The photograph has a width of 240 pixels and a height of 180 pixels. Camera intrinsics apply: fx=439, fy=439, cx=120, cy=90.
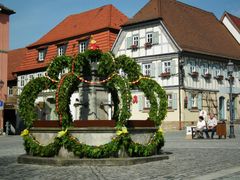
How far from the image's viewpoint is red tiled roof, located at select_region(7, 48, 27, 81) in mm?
49934

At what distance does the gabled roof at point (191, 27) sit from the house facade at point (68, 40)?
159 inches

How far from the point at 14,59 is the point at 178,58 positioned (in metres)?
25.2

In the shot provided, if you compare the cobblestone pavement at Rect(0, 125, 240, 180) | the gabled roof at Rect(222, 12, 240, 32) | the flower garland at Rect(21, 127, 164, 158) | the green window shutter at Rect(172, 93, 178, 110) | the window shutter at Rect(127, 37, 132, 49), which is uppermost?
the gabled roof at Rect(222, 12, 240, 32)

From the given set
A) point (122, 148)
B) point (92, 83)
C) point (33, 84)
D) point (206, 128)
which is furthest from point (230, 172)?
point (206, 128)

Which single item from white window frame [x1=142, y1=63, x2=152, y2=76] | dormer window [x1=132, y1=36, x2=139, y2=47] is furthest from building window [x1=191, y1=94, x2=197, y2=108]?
dormer window [x1=132, y1=36, x2=139, y2=47]

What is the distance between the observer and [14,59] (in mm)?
52781

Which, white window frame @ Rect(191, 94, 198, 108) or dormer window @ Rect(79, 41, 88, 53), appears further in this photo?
dormer window @ Rect(79, 41, 88, 53)

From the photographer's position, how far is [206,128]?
22922 mm

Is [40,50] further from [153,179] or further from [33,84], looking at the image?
[153,179]

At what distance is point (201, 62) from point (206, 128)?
1485 centimetres

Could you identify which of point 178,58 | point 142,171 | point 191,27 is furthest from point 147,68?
point 142,171

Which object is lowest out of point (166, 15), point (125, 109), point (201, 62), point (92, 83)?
point (125, 109)

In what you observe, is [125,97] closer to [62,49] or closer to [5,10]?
[5,10]

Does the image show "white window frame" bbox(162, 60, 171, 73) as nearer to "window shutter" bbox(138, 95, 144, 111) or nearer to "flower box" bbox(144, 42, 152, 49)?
"flower box" bbox(144, 42, 152, 49)
